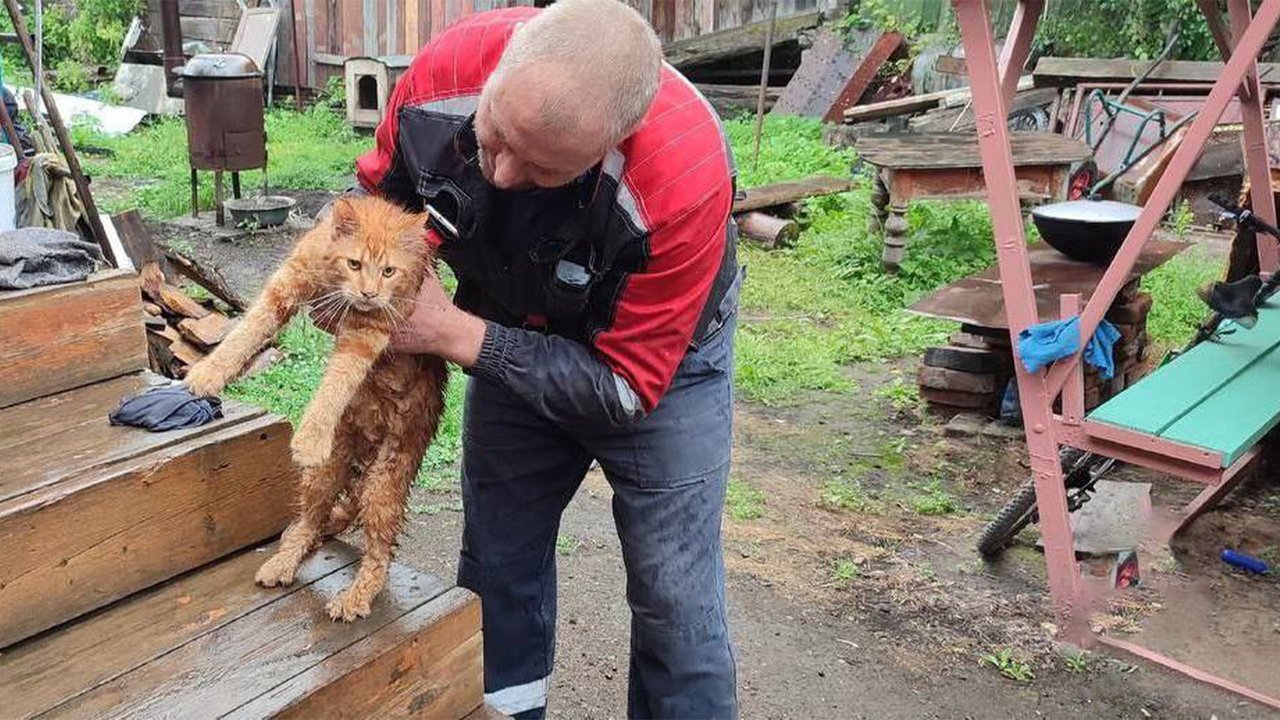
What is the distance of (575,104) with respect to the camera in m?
1.81

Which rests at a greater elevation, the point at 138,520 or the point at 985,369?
the point at 138,520

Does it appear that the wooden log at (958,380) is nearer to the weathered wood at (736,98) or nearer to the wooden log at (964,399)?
the wooden log at (964,399)

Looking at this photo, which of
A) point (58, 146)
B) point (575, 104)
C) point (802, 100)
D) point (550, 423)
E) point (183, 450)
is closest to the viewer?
point (575, 104)

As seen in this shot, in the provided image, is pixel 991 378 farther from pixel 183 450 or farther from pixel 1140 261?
pixel 183 450

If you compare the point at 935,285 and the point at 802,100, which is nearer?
the point at 935,285

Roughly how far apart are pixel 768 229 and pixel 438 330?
7.36 metres

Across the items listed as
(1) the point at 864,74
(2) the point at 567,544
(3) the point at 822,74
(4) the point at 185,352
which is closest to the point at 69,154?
(4) the point at 185,352

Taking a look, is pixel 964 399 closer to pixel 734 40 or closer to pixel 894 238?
pixel 894 238

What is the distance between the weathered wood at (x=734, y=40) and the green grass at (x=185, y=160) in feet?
13.5

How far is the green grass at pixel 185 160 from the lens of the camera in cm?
972

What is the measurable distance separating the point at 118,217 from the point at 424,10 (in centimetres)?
806

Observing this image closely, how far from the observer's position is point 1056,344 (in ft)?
12.4

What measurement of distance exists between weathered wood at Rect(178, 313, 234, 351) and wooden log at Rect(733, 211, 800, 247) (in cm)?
465

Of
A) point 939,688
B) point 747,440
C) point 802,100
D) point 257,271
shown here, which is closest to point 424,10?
point 802,100
